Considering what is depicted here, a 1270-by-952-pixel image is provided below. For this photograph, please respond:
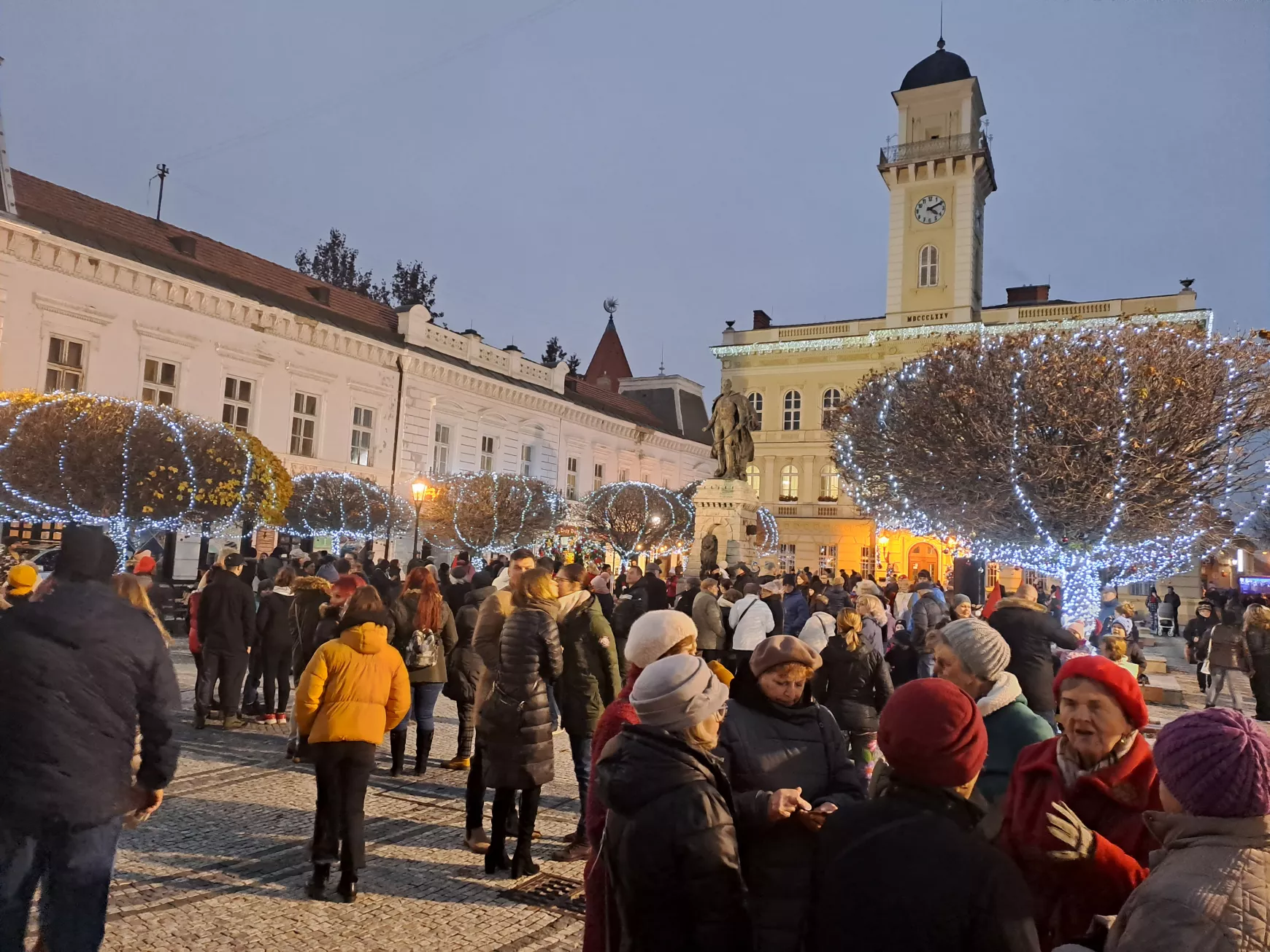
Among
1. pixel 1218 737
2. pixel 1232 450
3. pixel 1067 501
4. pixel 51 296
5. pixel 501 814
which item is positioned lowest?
pixel 501 814

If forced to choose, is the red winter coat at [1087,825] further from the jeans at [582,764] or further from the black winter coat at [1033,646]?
the black winter coat at [1033,646]

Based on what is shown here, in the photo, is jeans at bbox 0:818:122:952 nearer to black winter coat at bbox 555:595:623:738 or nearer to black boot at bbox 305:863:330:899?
black boot at bbox 305:863:330:899

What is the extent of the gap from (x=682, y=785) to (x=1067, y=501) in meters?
16.5

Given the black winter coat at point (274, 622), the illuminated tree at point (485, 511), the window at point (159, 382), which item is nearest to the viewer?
the black winter coat at point (274, 622)

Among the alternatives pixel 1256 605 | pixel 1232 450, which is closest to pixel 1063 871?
pixel 1256 605

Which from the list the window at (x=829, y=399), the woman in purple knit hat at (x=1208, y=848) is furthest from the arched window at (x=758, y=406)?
the woman in purple knit hat at (x=1208, y=848)

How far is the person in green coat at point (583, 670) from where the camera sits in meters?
5.64

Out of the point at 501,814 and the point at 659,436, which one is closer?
the point at 501,814

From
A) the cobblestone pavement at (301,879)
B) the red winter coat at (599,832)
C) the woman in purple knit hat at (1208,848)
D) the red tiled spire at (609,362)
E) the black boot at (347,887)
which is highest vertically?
the red tiled spire at (609,362)

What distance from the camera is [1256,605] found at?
11320 millimetres

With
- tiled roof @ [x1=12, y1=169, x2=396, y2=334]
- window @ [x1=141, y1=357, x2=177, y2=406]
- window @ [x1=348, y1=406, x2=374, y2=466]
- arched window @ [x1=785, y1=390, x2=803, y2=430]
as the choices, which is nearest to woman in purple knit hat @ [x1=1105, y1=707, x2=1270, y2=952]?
tiled roof @ [x1=12, y1=169, x2=396, y2=334]

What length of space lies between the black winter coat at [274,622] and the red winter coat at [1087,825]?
26.7 feet

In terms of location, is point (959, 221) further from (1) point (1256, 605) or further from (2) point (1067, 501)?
(1) point (1256, 605)

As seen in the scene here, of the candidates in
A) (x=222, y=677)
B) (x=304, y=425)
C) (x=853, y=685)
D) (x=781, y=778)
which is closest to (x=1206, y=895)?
(x=781, y=778)
